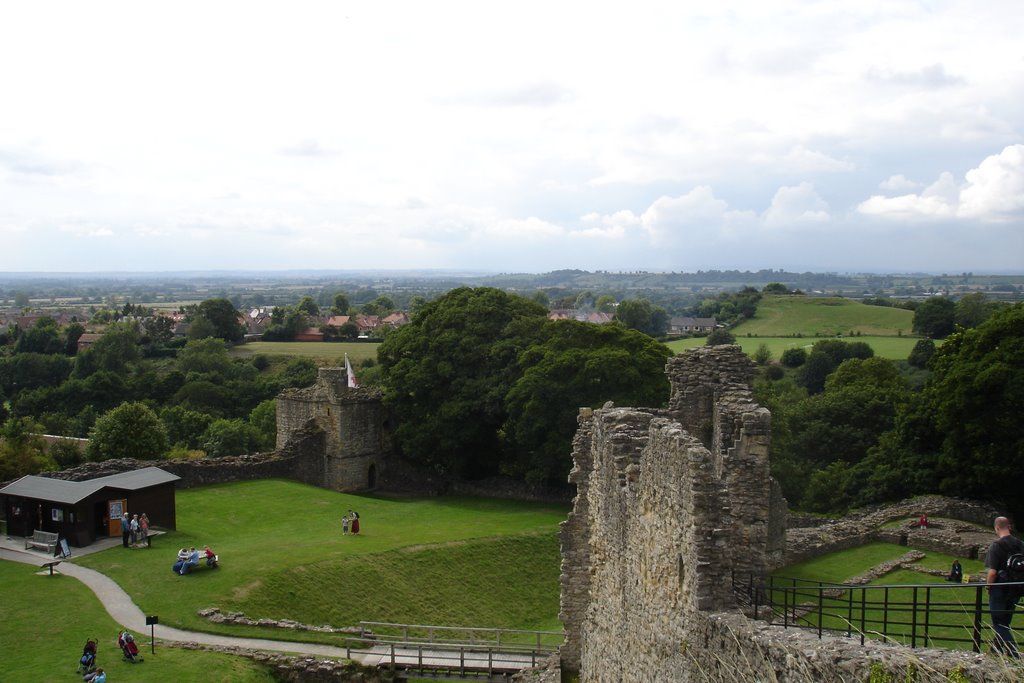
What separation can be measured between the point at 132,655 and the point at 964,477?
2502 centimetres

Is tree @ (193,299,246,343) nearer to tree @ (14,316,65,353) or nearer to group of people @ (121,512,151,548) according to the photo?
tree @ (14,316,65,353)

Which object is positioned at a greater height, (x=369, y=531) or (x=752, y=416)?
(x=752, y=416)

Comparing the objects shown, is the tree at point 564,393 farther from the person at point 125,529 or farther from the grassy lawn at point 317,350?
the grassy lawn at point 317,350

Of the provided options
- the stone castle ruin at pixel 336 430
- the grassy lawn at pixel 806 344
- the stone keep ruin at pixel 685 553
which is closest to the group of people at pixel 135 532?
the stone castle ruin at pixel 336 430

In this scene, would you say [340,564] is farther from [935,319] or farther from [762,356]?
[935,319]

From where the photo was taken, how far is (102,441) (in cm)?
3734

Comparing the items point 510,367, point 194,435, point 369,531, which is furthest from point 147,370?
point 369,531

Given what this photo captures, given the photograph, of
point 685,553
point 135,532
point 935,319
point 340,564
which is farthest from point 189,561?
point 935,319

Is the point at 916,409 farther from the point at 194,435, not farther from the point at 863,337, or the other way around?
the point at 863,337

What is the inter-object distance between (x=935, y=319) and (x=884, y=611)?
88163 mm

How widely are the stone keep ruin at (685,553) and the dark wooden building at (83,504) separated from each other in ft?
47.8

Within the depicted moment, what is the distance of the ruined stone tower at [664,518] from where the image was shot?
880 centimetres

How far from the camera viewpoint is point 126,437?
3734 cm

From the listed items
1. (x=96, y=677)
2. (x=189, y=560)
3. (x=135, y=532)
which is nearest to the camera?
(x=96, y=677)
